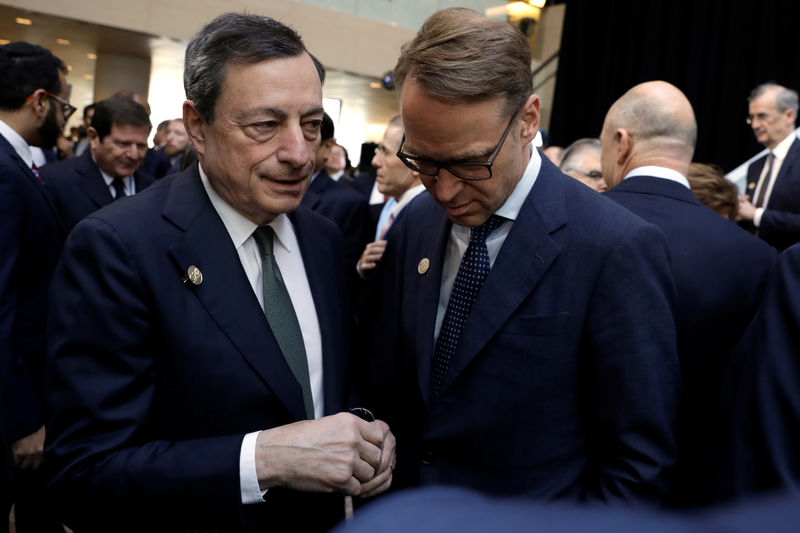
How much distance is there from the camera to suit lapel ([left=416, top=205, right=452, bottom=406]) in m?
1.54

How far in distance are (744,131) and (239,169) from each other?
27.8 ft

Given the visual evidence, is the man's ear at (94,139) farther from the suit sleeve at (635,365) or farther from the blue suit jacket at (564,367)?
the suit sleeve at (635,365)

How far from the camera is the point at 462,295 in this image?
152cm

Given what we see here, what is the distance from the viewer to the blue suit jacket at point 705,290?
2.08m

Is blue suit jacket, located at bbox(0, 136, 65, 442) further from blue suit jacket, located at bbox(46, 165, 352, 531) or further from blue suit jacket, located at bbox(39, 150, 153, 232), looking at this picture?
blue suit jacket, located at bbox(46, 165, 352, 531)

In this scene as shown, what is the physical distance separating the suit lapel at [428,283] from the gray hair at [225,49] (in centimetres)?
50

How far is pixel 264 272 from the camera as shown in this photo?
59.8 inches

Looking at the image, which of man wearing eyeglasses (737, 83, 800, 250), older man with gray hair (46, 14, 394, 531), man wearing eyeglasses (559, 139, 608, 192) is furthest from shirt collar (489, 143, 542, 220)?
man wearing eyeglasses (737, 83, 800, 250)

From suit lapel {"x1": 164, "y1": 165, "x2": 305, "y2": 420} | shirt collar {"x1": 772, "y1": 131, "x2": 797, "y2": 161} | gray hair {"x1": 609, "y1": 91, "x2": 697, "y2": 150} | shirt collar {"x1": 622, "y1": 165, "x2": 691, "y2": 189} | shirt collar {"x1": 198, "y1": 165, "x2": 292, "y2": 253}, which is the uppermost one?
shirt collar {"x1": 772, "y1": 131, "x2": 797, "y2": 161}

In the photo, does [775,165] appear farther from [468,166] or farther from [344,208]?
[468,166]

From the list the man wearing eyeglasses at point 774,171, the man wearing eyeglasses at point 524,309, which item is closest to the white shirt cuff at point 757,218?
the man wearing eyeglasses at point 774,171

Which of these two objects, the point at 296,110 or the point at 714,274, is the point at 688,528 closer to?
the point at 296,110

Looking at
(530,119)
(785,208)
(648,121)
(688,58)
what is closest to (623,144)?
(648,121)

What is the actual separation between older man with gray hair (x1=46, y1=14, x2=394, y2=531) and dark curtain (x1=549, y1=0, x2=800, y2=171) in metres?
7.89
